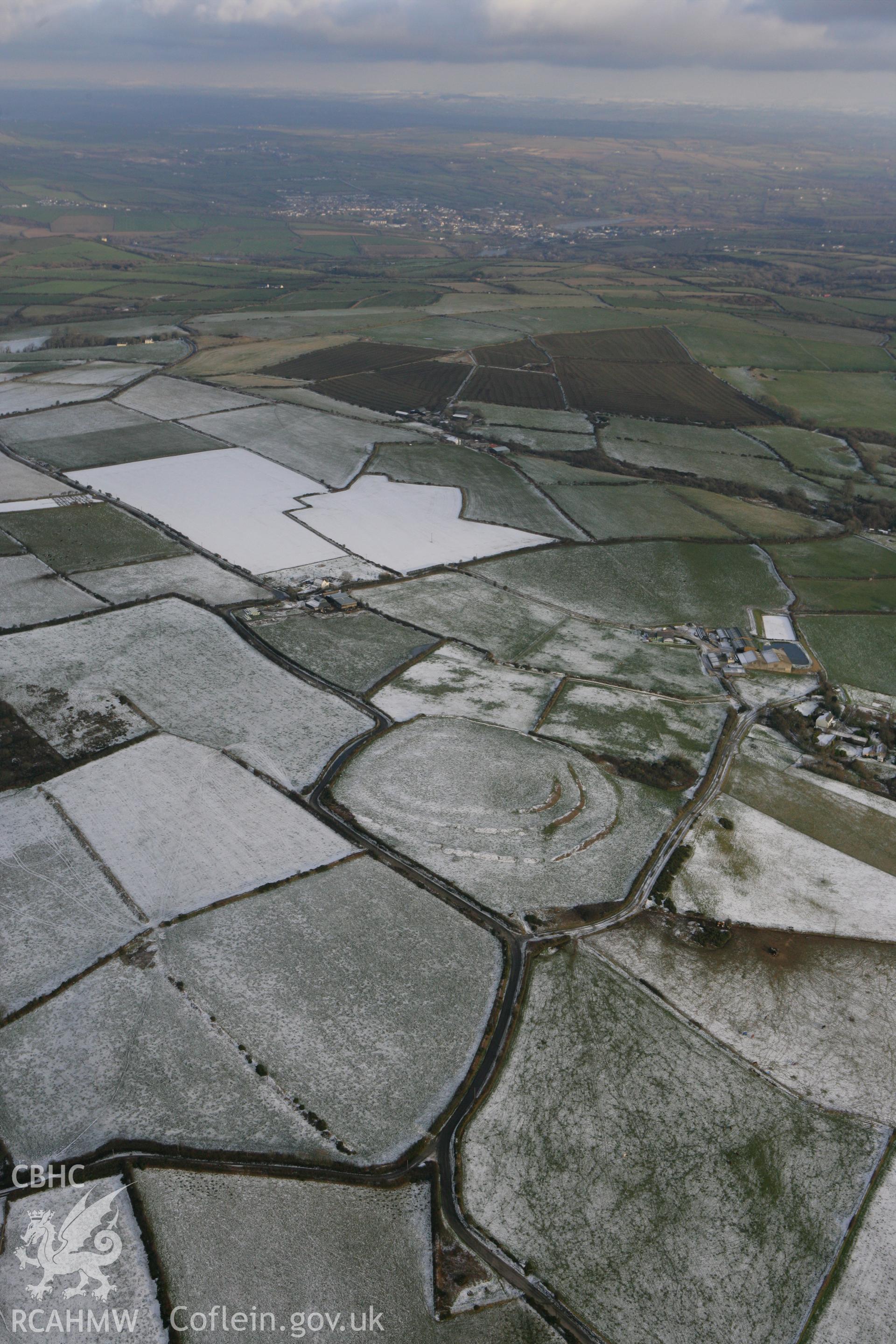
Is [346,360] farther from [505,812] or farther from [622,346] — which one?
[505,812]

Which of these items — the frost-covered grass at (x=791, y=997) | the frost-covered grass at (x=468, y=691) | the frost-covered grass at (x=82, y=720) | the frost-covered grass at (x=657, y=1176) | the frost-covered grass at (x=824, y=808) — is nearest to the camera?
the frost-covered grass at (x=657, y=1176)

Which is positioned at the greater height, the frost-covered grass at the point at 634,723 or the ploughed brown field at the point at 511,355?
the ploughed brown field at the point at 511,355

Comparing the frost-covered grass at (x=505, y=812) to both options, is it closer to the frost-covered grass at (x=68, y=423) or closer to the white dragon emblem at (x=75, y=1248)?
the white dragon emblem at (x=75, y=1248)

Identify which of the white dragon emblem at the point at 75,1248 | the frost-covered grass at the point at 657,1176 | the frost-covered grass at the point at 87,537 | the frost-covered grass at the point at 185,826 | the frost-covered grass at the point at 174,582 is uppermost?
the frost-covered grass at the point at 87,537

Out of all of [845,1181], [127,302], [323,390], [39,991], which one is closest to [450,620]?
[39,991]

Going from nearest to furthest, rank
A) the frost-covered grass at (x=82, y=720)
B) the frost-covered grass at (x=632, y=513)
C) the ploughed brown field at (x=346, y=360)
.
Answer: the frost-covered grass at (x=82, y=720), the frost-covered grass at (x=632, y=513), the ploughed brown field at (x=346, y=360)

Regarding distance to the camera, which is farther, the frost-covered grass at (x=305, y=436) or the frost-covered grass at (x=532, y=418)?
the frost-covered grass at (x=532, y=418)

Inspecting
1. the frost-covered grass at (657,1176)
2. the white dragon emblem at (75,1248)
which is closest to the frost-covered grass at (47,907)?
the white dragon emblem at (75,1248)
